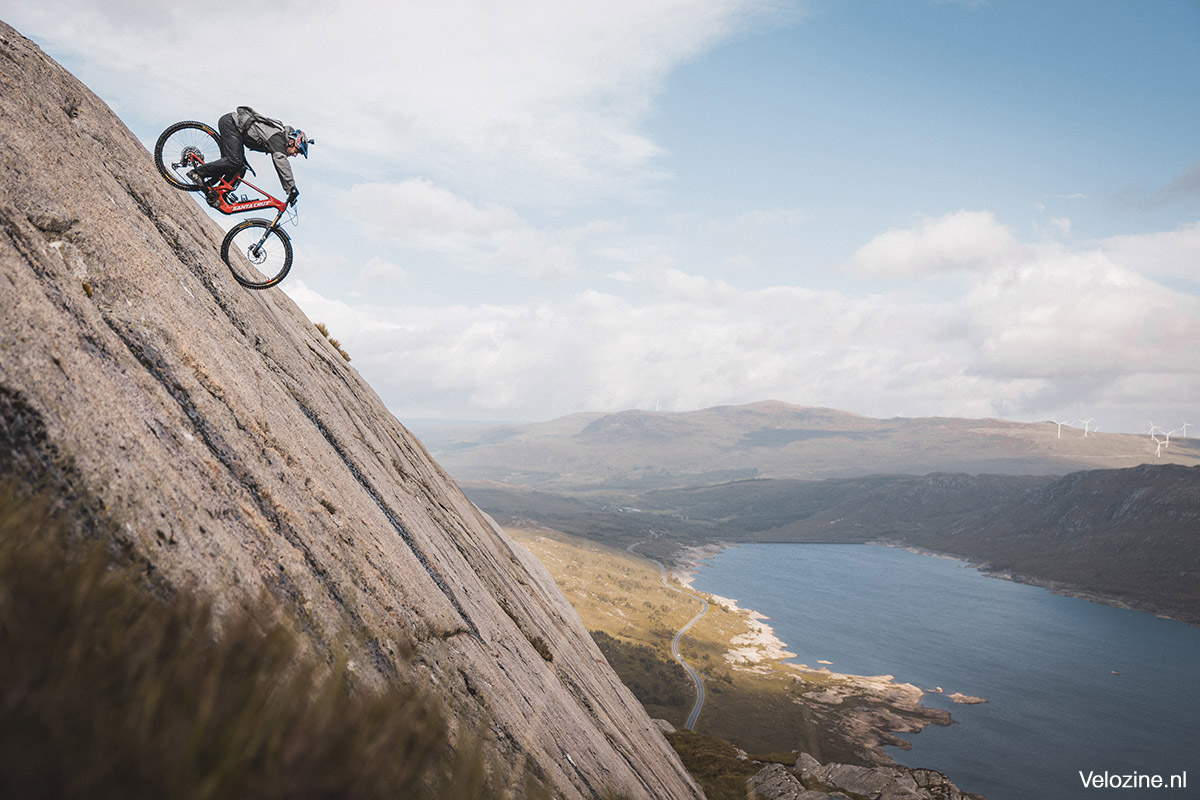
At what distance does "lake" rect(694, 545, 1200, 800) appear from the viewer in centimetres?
8500

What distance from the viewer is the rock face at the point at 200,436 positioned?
19.4ft

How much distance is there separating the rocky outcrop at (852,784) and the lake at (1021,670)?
40129mm

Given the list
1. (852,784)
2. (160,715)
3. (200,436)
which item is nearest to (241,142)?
(200,436)

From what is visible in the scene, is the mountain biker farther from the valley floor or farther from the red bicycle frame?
the valley floor

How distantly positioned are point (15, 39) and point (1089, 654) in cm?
18579

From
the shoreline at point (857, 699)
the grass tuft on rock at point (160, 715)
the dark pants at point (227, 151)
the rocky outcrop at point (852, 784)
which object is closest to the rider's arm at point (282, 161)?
the dark pants at point (227, 151)

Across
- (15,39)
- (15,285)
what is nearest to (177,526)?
(15,285)

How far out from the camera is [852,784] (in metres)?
46.7

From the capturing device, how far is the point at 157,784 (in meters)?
2.22

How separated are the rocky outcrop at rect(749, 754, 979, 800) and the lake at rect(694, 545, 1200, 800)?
40129 millimetres

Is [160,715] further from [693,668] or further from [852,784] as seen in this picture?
[693,668]

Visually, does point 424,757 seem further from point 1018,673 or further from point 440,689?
point 1018,673

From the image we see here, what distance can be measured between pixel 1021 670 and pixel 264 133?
15841cm

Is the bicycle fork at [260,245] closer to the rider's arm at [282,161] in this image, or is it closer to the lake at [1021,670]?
the rider's arm at [282,161]
